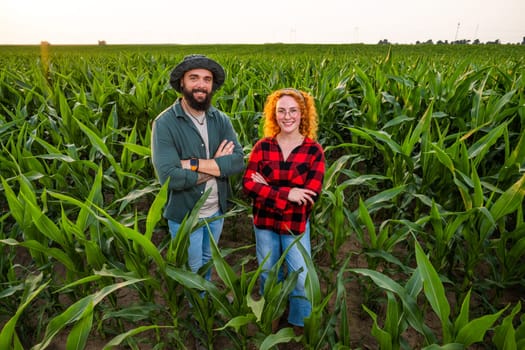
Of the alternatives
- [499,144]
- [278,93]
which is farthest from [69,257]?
[499,144]

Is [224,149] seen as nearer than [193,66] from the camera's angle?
No

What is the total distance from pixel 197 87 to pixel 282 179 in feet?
1.93

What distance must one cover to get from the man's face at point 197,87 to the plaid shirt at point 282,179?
0.35 metres

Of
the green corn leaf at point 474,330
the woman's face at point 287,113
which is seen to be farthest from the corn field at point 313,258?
the woman's face at point 287,113

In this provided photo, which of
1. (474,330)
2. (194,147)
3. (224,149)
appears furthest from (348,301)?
(194,147)

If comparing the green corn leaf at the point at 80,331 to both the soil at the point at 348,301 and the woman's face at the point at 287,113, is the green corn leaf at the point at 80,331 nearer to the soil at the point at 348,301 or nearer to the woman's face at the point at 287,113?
the soil at the point at 348,301

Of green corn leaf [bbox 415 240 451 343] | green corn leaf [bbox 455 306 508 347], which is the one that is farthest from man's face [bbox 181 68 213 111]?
green corn leaf [bbox 455 306 508 347]

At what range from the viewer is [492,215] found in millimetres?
1415

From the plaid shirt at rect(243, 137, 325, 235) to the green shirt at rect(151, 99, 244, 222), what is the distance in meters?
0.17

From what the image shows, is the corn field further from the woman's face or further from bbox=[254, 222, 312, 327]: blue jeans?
the woman's face

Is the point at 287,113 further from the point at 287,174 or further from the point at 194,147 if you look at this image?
the point at 194,147

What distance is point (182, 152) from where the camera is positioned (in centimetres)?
162

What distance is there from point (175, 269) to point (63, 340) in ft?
3.38

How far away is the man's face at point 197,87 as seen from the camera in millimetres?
1558
